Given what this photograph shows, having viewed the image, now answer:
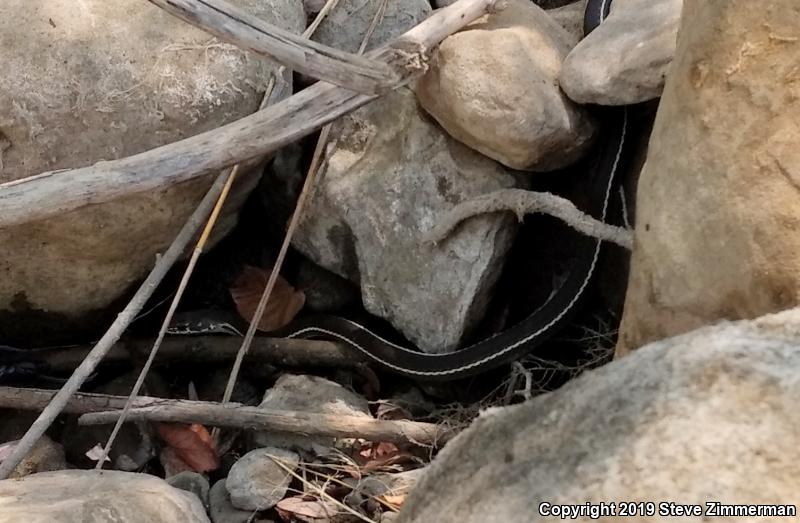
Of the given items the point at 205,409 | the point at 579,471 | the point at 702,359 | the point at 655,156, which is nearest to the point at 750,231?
the point at 655,156

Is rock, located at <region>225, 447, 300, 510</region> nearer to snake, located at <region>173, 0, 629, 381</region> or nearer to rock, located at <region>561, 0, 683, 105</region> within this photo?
snake, located at <region>173, 0, 629, 381</region>

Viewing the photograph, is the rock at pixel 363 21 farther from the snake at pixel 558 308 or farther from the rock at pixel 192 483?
the rock at pixel 192 483

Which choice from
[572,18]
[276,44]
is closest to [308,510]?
[276,44]

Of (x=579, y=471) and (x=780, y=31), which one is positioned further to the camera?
(x=780, y=31)

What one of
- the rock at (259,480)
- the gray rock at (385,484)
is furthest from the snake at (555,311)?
the rock at (259,480)

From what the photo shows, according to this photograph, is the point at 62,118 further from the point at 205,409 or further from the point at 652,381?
the point at 652,381

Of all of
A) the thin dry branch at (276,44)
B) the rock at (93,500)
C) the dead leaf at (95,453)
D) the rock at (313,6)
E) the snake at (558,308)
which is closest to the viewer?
the rock at (93,500)
